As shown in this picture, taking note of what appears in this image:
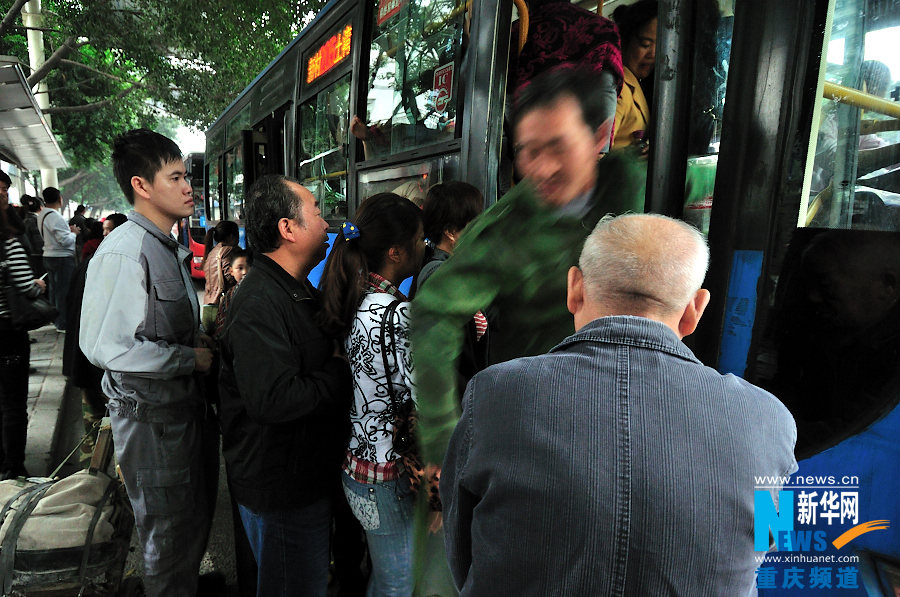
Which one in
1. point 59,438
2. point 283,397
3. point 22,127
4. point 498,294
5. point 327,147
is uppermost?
point 22,127

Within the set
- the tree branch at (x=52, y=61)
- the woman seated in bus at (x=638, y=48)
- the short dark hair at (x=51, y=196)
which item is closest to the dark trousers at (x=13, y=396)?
the woman seated in bus at (x=638, y=48)

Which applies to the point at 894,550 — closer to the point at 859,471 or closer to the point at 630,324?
the point at 859,471

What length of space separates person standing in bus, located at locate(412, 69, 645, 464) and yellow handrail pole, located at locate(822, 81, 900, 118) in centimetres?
62

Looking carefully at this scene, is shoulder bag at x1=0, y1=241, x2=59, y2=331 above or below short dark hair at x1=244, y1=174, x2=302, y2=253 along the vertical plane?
below

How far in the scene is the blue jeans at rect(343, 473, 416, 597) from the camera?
1.90m

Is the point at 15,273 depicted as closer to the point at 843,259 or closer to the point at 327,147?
the point at 327,147

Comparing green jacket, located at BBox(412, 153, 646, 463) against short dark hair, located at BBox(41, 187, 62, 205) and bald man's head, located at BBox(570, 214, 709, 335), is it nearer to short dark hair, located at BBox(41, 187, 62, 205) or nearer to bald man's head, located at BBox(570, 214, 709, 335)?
bald man's head, located at BBox(570, 214, 709, 335)

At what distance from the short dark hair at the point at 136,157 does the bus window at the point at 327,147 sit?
1.61 m

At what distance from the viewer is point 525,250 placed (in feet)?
4.84

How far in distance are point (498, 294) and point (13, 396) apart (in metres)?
3.63

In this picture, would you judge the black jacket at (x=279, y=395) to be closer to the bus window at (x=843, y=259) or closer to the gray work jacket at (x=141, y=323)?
the gray work jacket at (x=141, y=323)

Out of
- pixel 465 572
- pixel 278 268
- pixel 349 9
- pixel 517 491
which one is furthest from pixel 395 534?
pixel 349 9

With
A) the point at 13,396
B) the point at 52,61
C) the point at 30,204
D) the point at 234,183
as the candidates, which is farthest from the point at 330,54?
the point at 52,61

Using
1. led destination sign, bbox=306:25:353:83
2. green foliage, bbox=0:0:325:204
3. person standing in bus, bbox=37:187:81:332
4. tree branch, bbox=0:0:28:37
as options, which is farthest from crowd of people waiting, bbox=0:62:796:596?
tree branch, bbox=0:0:28:37
